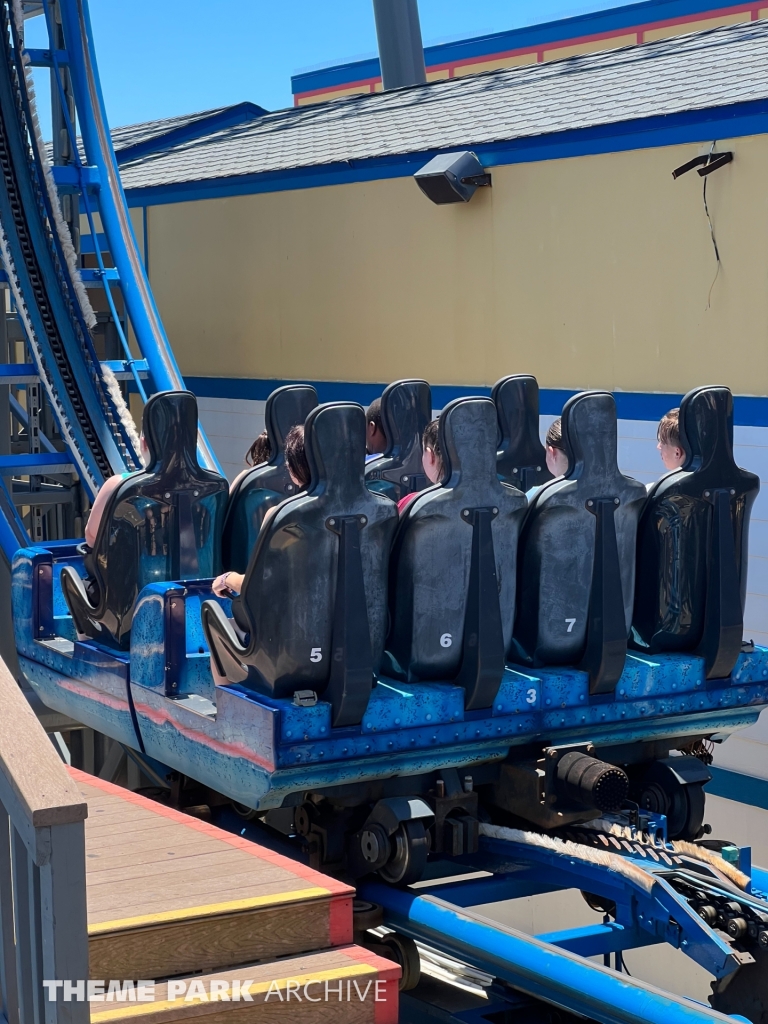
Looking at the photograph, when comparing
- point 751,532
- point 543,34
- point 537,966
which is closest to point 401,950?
point 537,966

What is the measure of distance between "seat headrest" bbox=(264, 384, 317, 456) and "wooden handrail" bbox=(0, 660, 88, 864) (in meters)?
2.53

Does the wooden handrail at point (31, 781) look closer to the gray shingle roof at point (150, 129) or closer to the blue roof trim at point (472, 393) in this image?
the blue roof trim at point (472, 393)

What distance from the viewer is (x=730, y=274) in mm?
6113

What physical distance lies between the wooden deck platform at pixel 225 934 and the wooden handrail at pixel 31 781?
0.73 m

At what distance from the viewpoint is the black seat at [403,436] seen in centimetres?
536

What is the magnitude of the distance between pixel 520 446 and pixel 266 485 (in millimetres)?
1028


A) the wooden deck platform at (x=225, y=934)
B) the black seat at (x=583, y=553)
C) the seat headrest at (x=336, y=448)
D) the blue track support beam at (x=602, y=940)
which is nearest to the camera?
the wooden deck platform at (x=225, y=934)

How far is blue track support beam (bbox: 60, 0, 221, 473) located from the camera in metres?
8.30

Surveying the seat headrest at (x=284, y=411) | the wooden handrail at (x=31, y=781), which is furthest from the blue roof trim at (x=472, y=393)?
the wooden handrail at (x=31, y=781)

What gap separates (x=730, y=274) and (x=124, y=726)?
3323 millimetres

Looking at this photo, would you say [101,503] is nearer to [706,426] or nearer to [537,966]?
[706,426]

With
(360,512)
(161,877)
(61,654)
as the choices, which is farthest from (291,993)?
(61,654)

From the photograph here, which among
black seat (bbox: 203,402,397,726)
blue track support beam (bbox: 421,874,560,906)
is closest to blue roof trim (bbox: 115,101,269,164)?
black seat (bbox: 203,402,397,726)

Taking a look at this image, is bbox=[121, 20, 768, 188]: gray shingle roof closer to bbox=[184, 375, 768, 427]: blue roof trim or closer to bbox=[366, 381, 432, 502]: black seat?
bbox=[184, 375, 768, 427]: blue roof trim
